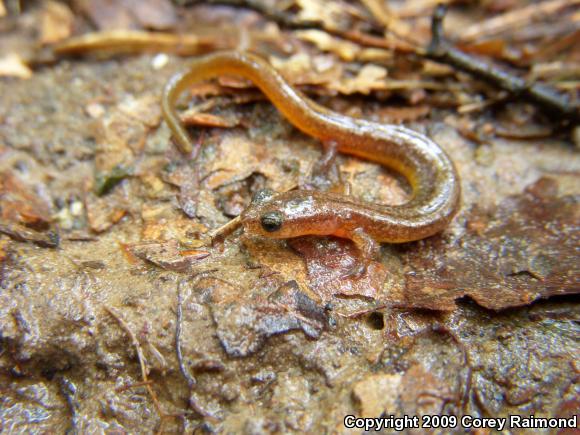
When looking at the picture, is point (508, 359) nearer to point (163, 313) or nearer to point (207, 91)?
point (163, 313)

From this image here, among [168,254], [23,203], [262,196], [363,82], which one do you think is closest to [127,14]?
[23,203]

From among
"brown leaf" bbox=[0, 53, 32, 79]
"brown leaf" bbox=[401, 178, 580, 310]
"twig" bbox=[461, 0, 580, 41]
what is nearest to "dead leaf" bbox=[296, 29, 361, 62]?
"twig" bbox=[461, 0, 580, 41]

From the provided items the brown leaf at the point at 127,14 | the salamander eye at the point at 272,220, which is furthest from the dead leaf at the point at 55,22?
the salamander eye at the point at 272,220

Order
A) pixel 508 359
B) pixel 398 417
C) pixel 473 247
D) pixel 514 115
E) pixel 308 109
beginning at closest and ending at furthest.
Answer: pixel 398 417 < pixel 508 359 < pixel 473 247 < pixel 308 109 < pixel 514 115

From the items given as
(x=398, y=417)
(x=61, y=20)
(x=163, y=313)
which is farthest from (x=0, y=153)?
(x=398, y=417)

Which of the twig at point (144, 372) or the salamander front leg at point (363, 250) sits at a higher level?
the salamander front leg at point (363, 250)

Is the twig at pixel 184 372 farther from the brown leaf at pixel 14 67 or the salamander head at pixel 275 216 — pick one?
the brown leaf at pixel 14 67

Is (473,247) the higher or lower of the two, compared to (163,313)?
higher
